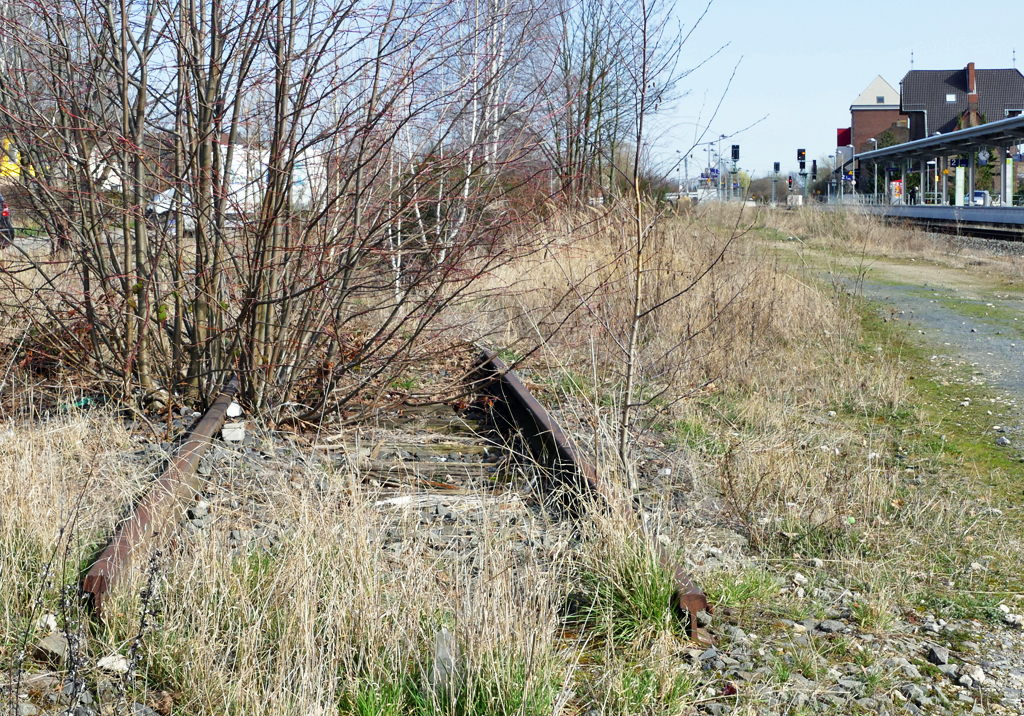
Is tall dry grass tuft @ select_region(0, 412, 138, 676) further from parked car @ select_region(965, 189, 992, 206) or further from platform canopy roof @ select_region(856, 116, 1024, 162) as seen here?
parked car @ select_region(965, 189, 992, 206)

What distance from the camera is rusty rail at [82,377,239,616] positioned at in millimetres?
3316

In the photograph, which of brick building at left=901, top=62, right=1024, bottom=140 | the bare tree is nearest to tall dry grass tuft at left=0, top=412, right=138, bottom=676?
the bare tree

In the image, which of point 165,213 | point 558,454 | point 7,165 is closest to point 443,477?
point 558,454

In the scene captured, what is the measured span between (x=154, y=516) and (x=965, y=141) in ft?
125

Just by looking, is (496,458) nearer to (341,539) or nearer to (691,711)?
(341,539)

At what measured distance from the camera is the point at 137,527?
381cm

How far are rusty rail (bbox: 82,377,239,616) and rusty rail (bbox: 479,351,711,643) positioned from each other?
1.68 meters

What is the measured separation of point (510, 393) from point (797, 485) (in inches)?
106

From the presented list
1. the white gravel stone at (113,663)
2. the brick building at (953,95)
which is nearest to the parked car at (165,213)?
the white gravel stone at (113,663)

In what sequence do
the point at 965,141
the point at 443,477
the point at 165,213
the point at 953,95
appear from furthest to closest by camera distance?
1. the point at 953,95
2. the point at 965,141
3. the point at 165,213
4. the point at 443,477

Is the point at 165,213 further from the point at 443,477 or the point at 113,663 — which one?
the point at 113,663

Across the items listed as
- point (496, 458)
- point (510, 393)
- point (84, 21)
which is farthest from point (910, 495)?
point (84, 21)

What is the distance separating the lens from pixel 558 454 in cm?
527

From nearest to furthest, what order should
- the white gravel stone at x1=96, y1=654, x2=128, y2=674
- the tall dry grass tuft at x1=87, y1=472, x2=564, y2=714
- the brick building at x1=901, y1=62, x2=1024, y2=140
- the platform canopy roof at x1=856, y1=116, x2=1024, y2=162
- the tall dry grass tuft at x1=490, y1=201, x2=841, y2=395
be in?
the tall dry grass tuft at x1=87, y1=472, x2=564, y2=714 < the white gravel stone at x1=96, y1=654, x2=128, y2=674 < the tall dry grass tuft at x1=490, y1=201, x2=841, y2=395 < the platform canopy roof at x1=856, y1=116, x2=1024, y2=162 < the brick building at x1=901, y1=62, x2=1024, y2=140
